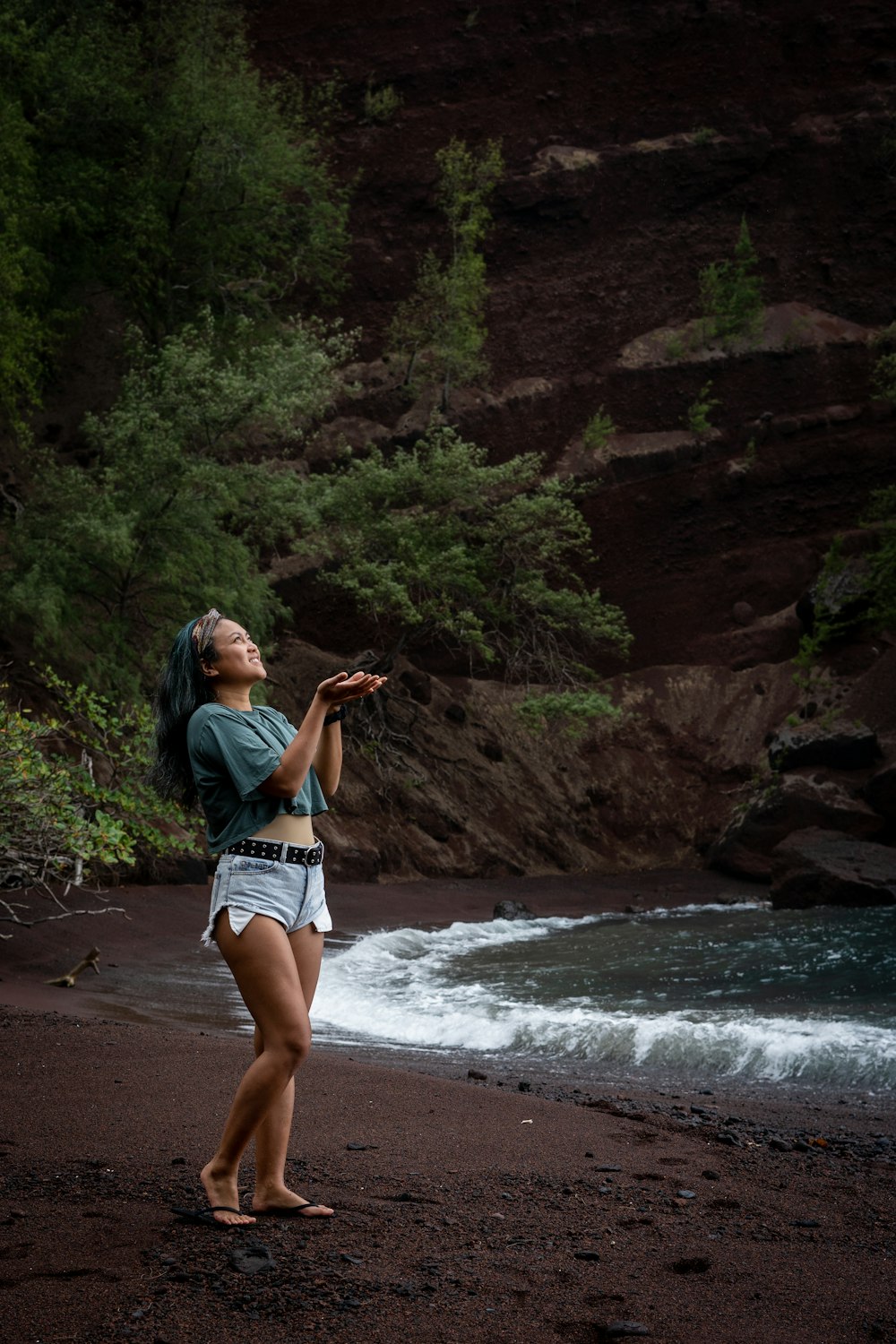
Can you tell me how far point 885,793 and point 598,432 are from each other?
12.8m

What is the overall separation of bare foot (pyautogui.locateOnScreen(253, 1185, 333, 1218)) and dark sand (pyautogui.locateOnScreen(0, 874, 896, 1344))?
0.08 metres

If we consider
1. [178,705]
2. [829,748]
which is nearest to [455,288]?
[829,748]

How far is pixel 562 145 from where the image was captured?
1356 inches

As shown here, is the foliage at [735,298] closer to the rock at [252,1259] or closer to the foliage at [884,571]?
the foliage at [884,571]

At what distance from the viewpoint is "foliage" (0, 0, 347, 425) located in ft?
74.7

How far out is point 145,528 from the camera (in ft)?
58.2

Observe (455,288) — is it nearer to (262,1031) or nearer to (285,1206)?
(262,1031)

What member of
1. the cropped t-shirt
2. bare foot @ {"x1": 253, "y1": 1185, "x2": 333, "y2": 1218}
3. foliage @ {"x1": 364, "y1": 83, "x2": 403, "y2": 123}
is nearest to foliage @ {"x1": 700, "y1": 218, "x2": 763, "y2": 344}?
foliage @ {"x1": 364, "y1": 83, "x2": 403, "y2": 123}

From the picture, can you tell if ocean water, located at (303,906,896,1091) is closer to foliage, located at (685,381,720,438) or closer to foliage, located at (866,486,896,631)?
foliage, located at (866,486,896,631)

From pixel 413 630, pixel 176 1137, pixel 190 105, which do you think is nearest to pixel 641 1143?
pixel 176 1137

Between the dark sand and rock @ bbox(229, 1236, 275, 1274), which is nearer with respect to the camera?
the dark sand

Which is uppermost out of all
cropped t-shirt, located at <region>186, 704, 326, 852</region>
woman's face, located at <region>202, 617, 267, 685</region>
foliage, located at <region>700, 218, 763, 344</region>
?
foliage, located at <region>700, 218, 763, 344</region>

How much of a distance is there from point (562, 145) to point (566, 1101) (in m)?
33.6

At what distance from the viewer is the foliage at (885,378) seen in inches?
1089
